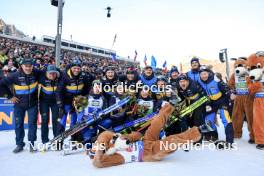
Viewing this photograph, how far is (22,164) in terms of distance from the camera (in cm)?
404

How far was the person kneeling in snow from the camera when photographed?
3734 mm

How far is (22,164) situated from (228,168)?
10.1 feet

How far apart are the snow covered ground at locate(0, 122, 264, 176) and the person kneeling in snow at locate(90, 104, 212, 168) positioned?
124 millimetres

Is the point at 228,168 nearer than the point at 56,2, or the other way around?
the point at 228,168

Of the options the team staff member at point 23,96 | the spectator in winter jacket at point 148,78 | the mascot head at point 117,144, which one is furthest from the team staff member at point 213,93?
the team staff member at point 23,96

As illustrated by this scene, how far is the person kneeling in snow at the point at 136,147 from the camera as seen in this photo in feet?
12.3

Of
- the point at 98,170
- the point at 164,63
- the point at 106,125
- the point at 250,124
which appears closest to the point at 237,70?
the point at 250,124

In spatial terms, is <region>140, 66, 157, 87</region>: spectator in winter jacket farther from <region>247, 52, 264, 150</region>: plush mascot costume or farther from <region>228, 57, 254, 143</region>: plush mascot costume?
<region>247, 52, 264, 150</region>: plush mascot costume

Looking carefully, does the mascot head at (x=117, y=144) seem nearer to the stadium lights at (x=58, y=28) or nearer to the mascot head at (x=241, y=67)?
the mascot head at (x=241, y=67)

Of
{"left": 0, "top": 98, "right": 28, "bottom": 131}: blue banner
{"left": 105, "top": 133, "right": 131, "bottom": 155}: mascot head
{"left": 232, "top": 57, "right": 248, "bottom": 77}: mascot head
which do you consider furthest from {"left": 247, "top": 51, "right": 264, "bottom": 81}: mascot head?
{"left": 0, "top": 98, "right": 28, "bottom": 131}: blue banner

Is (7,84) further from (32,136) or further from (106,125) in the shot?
(106,125)

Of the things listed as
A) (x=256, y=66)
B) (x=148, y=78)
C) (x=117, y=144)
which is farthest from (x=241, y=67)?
(x=117, y=144)

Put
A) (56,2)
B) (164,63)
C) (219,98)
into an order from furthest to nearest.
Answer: (164,63), (56,2), (219,98)

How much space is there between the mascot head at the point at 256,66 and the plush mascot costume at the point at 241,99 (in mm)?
360
